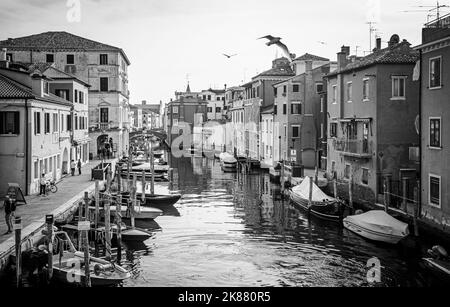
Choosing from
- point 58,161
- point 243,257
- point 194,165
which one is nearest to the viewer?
point 243,257

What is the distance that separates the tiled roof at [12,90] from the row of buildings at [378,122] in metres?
11.8

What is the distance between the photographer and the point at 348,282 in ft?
39.7

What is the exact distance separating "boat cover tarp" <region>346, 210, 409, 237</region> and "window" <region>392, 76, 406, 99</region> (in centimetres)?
Answer: 579

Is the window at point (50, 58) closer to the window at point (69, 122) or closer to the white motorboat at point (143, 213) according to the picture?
the window at point (69, 122)

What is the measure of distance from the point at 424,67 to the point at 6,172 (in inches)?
548

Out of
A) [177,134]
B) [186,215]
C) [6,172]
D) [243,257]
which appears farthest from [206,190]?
[177,134]

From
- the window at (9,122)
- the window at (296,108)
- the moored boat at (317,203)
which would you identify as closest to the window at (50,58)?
the window at (296,108)

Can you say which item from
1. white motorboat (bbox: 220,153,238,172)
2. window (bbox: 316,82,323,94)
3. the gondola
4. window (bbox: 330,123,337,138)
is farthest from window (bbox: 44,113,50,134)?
white motorboat (bbox: 220,153,238,172)

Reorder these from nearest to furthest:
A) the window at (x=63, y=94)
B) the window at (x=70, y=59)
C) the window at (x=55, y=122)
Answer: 1. the window at (x=55, y=122)
2. the window at (x=63, y=94)
3. the window at (x=70, y=59)

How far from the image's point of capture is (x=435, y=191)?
15828 mm

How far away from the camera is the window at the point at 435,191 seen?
15539 mm
